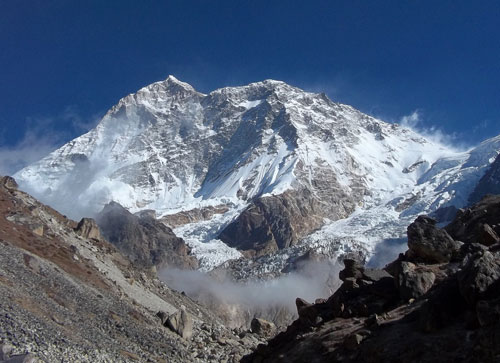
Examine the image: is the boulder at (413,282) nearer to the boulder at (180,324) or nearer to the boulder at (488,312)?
the boulder at (488,312)

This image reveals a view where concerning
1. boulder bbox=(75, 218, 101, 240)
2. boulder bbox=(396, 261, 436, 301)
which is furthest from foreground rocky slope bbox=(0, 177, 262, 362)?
boulder bbox=(396, 261, 436, 301)

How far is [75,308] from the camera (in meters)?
43.1

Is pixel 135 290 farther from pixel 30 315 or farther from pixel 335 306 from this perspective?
pixel 335 306

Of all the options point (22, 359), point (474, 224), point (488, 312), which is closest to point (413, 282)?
point (488, 312)

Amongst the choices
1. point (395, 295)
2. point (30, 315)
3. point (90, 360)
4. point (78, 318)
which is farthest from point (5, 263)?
point (395, 295)

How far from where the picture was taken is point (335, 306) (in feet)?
95.7

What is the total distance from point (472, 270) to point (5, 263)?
A: 36359 mm

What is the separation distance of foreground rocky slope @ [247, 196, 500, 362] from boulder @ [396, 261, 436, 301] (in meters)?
0.05

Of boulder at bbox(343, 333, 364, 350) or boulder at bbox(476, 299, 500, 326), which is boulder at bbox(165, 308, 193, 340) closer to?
boulder at bbox(343, 333, 364, 350)

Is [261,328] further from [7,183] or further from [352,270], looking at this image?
[352,270]

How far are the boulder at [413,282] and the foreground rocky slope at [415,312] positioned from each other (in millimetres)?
47

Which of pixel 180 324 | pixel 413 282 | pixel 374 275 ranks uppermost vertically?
pixel 180 324

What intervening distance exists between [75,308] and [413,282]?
26.8 metres

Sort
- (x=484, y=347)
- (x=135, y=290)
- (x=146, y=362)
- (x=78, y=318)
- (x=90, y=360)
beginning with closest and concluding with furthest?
(x=484, y=347), (x=90, y=360), (x=146, y=362), (x=78, y=318), (x=135, y=290)
